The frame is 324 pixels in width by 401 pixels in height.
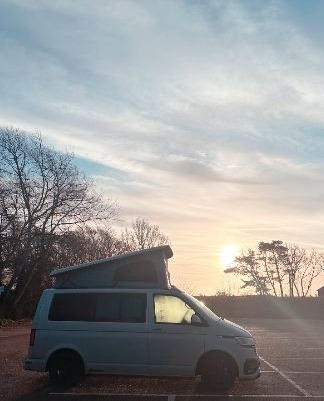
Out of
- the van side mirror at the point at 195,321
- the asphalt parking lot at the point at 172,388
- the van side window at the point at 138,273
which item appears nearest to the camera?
the asphalt parking lot at the point at 172,388

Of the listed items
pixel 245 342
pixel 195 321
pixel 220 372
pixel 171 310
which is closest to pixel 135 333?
pixel 171 310

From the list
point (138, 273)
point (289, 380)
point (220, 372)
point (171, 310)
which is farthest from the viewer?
point (289, 380)

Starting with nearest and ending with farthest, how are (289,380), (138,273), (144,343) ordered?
1. (144,343)
2. (138,273)
3. (289,380)

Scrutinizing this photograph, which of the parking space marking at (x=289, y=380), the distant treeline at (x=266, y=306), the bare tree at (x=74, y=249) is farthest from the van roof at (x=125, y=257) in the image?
the distant treeline at (x=266, y=306)

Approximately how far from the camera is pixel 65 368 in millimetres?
10781

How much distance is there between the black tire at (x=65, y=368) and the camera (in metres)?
10.8

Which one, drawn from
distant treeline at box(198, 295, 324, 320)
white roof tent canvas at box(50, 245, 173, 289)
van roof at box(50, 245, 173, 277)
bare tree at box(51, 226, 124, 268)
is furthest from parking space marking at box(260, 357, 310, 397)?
distant treeline at box(198, 295, 324, 320)

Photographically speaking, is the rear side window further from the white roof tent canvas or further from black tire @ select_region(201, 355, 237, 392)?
black tire @ select_region(201, 355, 237, 392)

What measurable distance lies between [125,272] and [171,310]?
117 centimetres

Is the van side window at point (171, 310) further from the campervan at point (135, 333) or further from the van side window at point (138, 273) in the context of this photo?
the van side window at point (138, 273)

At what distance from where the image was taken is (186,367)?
34.4 ft

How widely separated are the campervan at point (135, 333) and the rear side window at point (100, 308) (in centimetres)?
2

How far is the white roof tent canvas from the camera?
11297 mm

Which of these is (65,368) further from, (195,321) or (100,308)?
(195,321)
